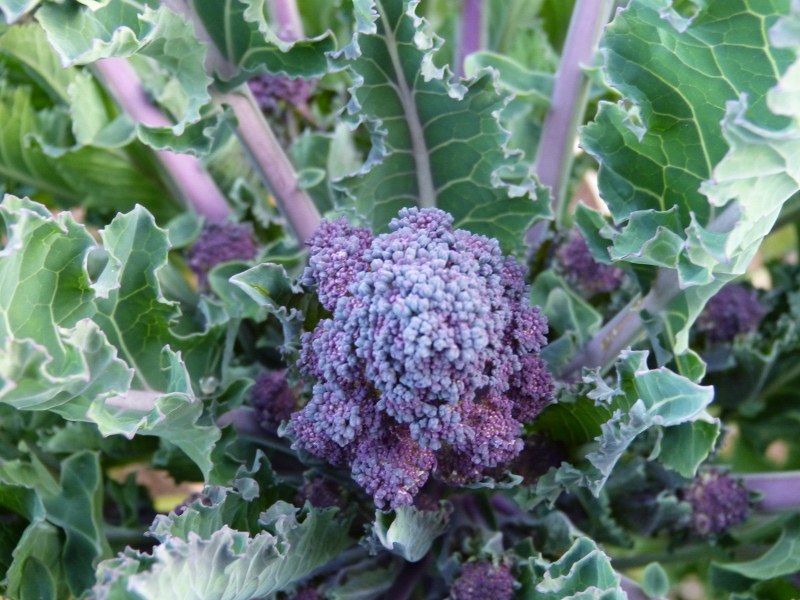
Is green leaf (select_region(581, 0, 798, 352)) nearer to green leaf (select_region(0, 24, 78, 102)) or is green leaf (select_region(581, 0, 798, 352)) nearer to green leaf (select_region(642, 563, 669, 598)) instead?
green leaf (select_region(642, 563, 669, 598))

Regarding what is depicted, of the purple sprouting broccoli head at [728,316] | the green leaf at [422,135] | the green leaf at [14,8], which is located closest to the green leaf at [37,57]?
the green leaf at [14,8]

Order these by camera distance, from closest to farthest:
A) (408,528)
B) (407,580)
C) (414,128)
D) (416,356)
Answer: (416,356)
(408,528)
(414,128)
(407,580)

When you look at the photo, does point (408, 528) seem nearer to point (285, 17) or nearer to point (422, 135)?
point (422, 135)

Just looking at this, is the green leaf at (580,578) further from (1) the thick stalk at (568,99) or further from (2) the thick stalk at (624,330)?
(1) the thick stalk at (568,99)

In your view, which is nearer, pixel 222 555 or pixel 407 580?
pixel 222 555

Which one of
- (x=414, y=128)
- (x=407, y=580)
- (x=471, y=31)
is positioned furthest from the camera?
(x=471, y=31)

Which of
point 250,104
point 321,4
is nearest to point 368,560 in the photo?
point 250,104

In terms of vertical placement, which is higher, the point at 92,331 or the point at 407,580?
the point at 92,331

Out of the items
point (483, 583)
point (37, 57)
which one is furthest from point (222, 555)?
point (37, 57)
